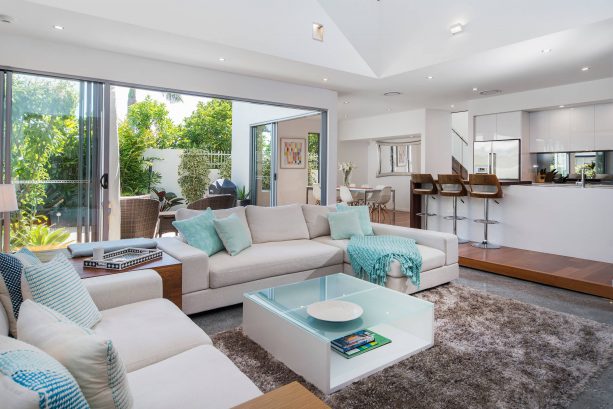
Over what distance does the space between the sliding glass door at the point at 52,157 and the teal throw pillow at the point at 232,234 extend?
5.94 ft

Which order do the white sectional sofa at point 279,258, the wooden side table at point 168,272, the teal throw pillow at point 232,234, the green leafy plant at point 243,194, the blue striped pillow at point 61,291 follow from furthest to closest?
1. the green leafy plant at point 243,194
2. the teal throw pillow at point 232,234
3. the white sectional sofa at point 279,258
4. the wooden side table at point 168,272
5. the blue striped pillow at point 61,291

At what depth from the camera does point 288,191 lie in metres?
8.66

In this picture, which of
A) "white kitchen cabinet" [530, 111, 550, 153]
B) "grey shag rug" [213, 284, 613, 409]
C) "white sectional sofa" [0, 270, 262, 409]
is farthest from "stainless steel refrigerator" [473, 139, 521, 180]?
"white sectional sofa" [0, 270, 262, 409]

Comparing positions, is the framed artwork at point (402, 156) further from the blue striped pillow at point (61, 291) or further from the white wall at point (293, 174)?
the blue striped pillow at point (61, 291)

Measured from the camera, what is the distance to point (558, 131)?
253 inches

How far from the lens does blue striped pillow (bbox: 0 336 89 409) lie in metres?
0.71

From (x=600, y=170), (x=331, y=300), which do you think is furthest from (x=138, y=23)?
(x=600, y=170)

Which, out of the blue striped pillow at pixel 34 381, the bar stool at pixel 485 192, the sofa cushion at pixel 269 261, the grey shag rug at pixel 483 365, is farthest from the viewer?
the bar stool at pixel 485 192

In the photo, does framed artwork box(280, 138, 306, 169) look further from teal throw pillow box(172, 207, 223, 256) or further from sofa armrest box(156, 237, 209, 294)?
sofa armrest box(156, 237, 209, 294)

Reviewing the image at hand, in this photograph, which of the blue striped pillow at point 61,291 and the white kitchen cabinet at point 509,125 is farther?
the white kitchen cabinet at point 509,125

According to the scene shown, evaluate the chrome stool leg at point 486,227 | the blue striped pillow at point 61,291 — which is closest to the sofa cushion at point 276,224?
the blue striped pillow at point 61,291

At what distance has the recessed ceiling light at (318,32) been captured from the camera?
4770 millimetres

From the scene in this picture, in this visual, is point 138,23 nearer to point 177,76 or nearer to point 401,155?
point 177,76

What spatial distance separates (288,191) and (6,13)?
5942 mm
